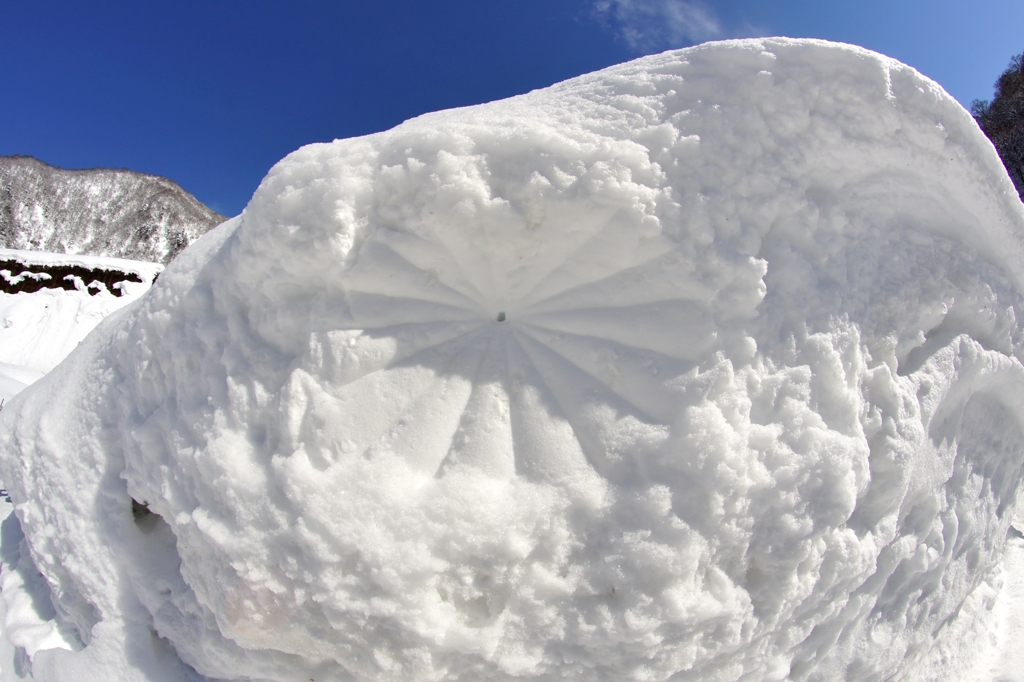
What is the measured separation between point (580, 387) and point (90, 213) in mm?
68718

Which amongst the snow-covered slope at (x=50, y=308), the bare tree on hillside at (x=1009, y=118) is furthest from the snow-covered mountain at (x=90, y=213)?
the bare tree on hillside at (x=1009, y=118)

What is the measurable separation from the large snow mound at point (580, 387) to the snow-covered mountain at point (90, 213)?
58.9m

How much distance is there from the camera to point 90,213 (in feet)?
173

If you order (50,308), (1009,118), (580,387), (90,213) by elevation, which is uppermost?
(90,213)

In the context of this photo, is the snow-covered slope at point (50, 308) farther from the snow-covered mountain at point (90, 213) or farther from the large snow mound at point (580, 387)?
the snow-covered mountain at point (90, 213)

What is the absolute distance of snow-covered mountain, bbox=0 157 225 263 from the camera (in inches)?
1967

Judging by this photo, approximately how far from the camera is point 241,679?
1560 millimetres

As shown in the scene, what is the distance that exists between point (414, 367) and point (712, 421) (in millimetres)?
760

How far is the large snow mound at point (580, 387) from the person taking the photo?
120cm

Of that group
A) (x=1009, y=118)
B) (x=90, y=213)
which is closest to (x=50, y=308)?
(x=1009, y=118)

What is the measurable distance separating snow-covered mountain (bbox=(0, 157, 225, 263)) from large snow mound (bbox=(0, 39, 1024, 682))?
5885 cm

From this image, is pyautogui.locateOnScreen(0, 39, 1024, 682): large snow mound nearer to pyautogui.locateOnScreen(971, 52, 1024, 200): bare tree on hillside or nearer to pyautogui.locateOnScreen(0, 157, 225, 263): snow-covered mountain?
pyautogui.locateOnScreen(971, 52, 1024, 200): bare tree on hillside

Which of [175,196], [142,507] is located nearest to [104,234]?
[175,196]

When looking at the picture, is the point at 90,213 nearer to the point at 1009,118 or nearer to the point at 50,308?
the point at 50,308
